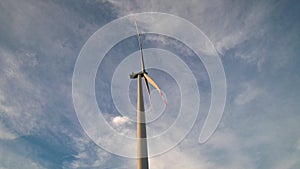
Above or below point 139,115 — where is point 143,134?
below

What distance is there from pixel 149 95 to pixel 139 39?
13.6m

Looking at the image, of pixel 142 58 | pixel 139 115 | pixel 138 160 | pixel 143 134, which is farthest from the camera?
pixel 142 58

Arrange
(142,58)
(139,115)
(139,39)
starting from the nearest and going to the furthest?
(139,115), (142,58), (139,39)

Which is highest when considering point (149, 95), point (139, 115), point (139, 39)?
point (139, 39)

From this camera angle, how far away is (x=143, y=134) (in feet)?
91.0

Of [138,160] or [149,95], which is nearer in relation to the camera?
[138,160]

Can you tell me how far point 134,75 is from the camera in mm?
44531

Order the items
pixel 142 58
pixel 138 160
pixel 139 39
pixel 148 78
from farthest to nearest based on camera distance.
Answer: pixel 139 39
pixel 142 58
pixel 148 78
pixel 138 160

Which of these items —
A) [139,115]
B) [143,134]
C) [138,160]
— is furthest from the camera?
[139,115]

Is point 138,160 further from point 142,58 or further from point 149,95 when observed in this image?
point 142,58

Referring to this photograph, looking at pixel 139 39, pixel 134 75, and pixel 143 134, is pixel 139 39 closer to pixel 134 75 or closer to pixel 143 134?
pixel 134 75

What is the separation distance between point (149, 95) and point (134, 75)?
5.58 meters

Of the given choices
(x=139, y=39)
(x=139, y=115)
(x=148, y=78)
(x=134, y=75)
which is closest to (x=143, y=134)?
(x=139, y=115)

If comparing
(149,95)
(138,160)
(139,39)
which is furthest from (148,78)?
(138,160)
